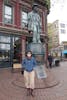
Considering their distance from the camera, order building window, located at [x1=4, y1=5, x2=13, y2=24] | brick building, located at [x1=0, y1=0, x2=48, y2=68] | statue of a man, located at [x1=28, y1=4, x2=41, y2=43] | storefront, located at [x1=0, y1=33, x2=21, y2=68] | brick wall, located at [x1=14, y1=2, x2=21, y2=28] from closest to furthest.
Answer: statue of a man, located at [x1=28, y1=4, x2=41, y2=43], storefront, located at [x1=0, y1=33, x2=21, y2=68], brick building, located at [x1=0, y1=0, x2=48, y2=68], building window, located at [x1=4, y1=5, x2=13, y2=24], brick wall, located at [x1=14, y1=2, x2=21, y2=28]

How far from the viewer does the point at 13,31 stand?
2183 cm

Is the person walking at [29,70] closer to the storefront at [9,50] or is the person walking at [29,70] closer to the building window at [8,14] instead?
the storefront at [9,50]

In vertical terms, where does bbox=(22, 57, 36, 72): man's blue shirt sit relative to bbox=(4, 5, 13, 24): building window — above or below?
below

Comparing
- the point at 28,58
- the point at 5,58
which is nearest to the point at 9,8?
the point at 5,58

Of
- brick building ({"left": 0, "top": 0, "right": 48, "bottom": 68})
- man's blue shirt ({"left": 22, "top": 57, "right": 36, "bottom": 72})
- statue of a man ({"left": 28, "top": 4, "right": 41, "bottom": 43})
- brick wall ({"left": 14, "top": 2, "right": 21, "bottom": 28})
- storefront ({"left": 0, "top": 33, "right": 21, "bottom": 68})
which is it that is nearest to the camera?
man's blue shirt ({"left": 22, "top": 57, "right": 36, "bottom": 72})

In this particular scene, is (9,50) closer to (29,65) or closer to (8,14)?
(8,14)

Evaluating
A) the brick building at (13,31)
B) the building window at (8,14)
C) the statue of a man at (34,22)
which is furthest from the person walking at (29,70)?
the building window at (8,14)

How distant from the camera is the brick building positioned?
2112cm

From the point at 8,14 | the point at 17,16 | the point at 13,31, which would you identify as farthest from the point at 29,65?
the point at 17,16

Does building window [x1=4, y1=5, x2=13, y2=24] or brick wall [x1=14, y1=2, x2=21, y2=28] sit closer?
building window [x1=4, y1=5, x2=13, y2=24]

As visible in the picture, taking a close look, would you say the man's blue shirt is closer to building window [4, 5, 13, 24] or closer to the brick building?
the brick building

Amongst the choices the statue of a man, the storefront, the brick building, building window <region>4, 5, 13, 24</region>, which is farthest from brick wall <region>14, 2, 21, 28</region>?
the statue of a man

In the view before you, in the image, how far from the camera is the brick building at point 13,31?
69.3 feet

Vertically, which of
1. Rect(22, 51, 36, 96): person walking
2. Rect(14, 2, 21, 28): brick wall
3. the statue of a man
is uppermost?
Rect(14, 2, 21, 28): brick wall
